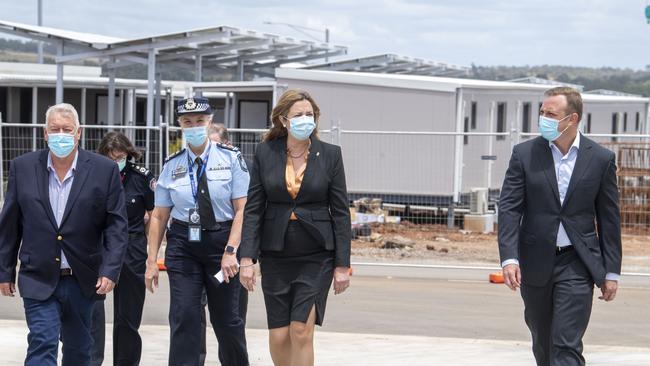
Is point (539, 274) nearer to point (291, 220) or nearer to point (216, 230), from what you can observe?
point (291, 220)

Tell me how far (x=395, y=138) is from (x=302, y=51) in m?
12.5

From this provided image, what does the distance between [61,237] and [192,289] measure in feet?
3.31

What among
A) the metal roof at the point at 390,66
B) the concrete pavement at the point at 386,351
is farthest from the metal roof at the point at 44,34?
the concrete pavement at the point at 386,351

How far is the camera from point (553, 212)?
265 inches

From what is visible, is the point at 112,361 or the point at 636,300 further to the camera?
the point at 636,300

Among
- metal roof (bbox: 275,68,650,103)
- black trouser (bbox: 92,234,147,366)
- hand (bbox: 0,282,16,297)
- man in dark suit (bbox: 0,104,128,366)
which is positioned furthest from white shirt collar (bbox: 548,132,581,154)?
metal roof (bbox: 275,68,650,103)

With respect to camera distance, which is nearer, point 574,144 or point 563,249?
point 563,249

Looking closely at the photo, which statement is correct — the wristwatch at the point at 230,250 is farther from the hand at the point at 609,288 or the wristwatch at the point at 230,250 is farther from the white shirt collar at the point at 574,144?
the hand at the point at 609,288

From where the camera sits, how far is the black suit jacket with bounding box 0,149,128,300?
262 inches

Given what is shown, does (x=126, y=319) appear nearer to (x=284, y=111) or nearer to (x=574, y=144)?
(x=284, y=111)

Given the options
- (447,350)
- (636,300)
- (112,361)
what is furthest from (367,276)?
(112,361)

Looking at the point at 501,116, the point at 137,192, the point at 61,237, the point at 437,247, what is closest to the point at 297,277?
the point at 61,237

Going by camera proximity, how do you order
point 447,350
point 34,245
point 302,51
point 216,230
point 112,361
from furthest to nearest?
point 302,51 → point 447,350 → point 112,361 → point 216,230 → point 34,245

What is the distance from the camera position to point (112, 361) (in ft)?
28.5
